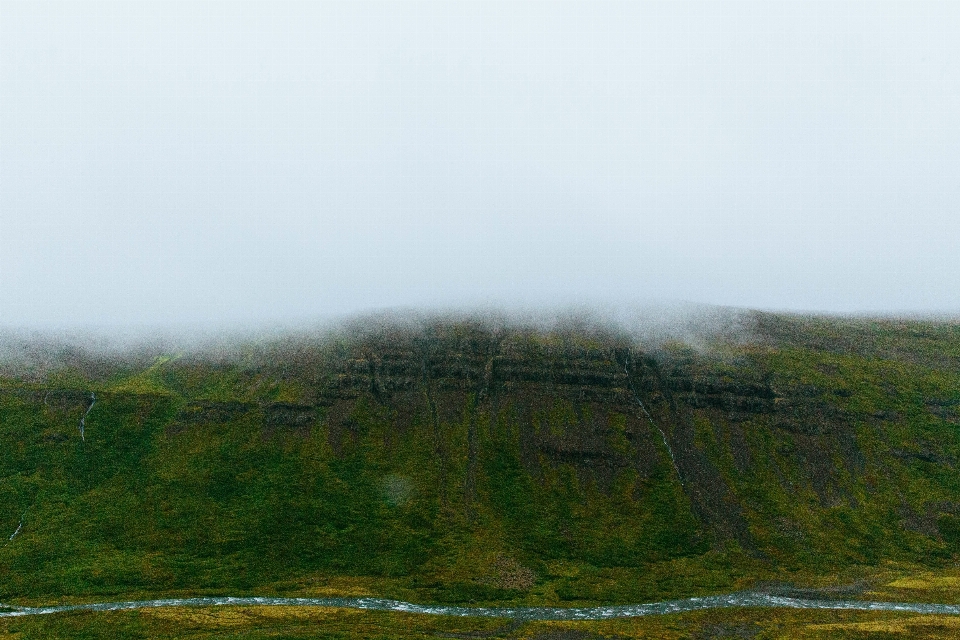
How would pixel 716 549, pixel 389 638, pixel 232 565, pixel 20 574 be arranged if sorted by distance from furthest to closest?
1. pixel 716 549
2. pixel 232 565
3. pixel 20 574
4. pixel 389 638

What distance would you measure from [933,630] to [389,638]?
119574mm

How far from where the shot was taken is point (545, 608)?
160500mm

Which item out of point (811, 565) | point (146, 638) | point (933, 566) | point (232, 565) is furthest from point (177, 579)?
point (933, 566)

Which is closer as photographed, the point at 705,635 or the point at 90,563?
the point at 705,635

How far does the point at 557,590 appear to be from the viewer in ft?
563

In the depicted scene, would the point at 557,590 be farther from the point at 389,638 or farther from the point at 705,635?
the point at 389,638

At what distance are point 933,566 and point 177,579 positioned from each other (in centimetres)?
22036

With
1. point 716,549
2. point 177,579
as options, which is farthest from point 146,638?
point 716,549

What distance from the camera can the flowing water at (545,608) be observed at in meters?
153

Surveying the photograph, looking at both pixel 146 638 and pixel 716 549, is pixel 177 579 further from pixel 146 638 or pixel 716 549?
pixel 716 549

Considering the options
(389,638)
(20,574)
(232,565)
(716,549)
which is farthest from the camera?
(716,549)

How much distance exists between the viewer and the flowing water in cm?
15275

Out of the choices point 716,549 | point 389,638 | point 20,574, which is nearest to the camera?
point 389,638

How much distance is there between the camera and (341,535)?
196250 mm
